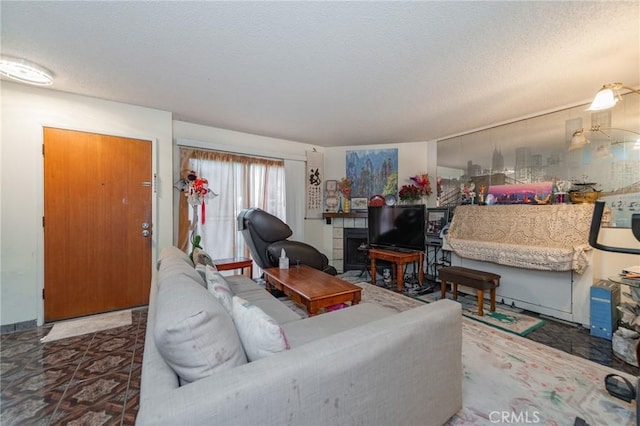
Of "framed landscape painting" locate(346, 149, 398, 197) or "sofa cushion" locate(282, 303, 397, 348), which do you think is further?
Result: "framed landscape painting" locate(346, 149, 398, 197)

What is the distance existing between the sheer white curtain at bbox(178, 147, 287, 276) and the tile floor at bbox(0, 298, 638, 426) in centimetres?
135

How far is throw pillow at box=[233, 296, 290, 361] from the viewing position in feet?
3.18

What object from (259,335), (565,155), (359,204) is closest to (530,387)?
(259,335)

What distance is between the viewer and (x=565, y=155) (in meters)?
2.82

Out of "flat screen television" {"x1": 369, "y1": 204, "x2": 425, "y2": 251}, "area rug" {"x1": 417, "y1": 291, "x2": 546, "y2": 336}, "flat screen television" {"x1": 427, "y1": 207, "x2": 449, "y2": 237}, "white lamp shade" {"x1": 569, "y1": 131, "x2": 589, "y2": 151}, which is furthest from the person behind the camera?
"flat screen television" {"x1": 427, "y1": 207, "x2": 449, "y2": 237}

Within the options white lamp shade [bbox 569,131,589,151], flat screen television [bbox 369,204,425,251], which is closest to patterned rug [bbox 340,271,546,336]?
flat screen television [bbox 369,204,425,251]

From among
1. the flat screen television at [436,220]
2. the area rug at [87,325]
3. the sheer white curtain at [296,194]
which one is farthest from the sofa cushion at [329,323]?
the sheer white curtain at [296,194]

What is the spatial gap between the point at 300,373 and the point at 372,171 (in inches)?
162

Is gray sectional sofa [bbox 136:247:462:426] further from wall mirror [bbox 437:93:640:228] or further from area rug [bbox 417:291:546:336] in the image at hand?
wall mirror [bbox 437:93:640:228]

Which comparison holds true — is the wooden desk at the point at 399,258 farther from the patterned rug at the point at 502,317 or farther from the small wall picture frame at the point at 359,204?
the small wall picture frame at the point at 359,204

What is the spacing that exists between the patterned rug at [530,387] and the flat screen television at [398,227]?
1.63m

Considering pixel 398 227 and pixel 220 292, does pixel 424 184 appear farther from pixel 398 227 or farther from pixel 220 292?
pixel 220 292

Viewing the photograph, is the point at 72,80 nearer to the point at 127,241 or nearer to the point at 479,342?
the point at 127,241

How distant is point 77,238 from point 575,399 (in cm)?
439
